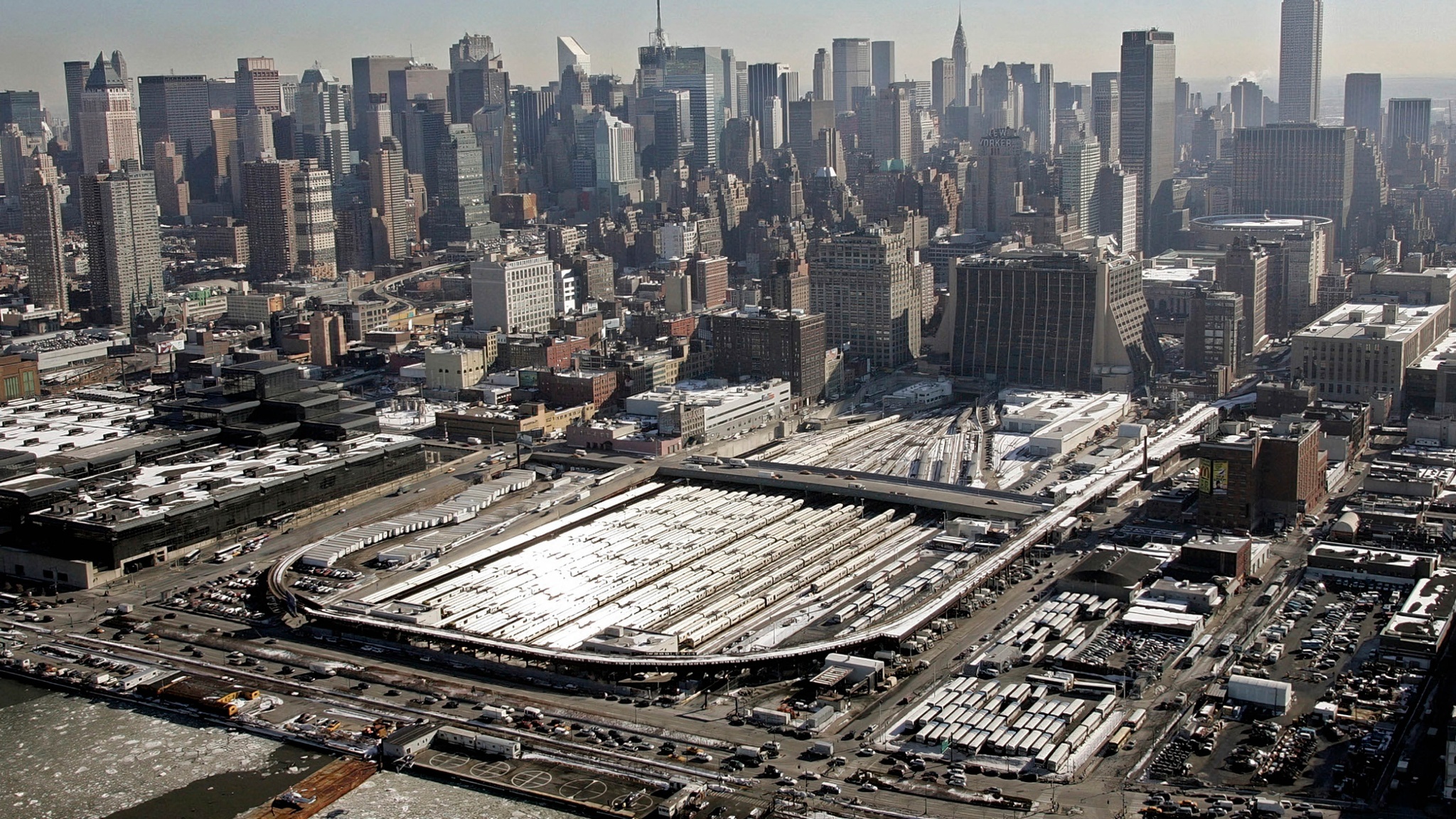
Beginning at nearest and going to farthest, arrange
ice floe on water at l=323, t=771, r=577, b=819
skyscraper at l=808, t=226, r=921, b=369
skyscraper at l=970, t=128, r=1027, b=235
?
1. ice floe on water at l=323, t=771, r=577, b=819
2. skyscraper at l=808, t=226, r=921, b=369
3. skyscraper at l=970, t=128, r=1027, b=235

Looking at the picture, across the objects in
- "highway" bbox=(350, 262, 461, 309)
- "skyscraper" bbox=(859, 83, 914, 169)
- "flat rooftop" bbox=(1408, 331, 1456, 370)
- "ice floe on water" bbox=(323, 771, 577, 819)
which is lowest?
"ice floe on water" bbox=(323, 771, 577, 819)

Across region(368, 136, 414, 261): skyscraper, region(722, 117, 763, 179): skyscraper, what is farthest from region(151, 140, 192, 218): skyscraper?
region(722, 117, 763, 179): skyscraper

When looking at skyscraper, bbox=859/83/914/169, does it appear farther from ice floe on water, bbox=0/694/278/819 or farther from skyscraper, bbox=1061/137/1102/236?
ice floe on water, bbox=0/694/278/819

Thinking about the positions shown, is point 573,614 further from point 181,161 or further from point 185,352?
point 181,161

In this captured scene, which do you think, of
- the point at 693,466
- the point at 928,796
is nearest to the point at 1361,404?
the point at 693,466

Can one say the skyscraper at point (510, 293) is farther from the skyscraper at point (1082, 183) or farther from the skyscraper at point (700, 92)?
the skyscraper at point (700, 92)

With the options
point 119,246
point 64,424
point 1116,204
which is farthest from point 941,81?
point 64,424

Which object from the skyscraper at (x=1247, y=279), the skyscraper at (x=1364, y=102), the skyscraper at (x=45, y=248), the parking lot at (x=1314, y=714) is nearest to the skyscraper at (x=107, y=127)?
the skyscraper at (x=45, y=248)
